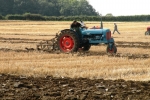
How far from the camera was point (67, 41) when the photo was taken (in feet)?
54.6

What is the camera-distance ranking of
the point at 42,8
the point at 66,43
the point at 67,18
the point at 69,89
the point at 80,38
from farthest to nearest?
the point at 42,8
the point at 67,18
the point at 66,43
the point at 80,38
the point at 69,89

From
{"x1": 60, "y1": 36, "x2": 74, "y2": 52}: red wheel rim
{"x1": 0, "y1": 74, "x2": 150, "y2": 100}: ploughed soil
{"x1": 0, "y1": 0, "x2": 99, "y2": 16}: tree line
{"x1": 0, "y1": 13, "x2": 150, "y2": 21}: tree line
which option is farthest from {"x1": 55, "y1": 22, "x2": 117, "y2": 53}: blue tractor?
{"x1": 0, "y1": 0, "x2": 99, "y2": 16}: tree line

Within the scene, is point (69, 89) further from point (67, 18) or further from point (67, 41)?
point (67, 18)

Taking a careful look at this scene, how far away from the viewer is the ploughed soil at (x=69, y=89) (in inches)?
301

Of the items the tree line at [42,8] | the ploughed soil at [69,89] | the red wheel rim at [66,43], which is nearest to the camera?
the ploughed soil at [69,89]

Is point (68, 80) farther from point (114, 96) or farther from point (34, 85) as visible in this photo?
point (114, 96)

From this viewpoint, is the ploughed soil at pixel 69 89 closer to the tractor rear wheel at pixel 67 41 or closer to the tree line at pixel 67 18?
the tractor rear wheel at pixel 67 41

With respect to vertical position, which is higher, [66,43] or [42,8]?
[42,8]

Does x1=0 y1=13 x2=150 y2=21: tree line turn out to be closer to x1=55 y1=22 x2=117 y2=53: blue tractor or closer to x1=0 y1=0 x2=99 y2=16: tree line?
x1=0 y1=0 x2=99 y2=16: tree line

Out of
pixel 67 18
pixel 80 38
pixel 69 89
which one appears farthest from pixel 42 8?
pixel 69 89

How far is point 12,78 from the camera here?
993 centimetres

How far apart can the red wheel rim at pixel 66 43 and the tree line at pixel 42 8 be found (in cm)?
7509

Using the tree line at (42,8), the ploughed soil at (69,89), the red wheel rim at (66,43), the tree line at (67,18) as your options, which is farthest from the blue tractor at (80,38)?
the tree line at (42,8)

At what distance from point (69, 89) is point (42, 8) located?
9141 centimetres
